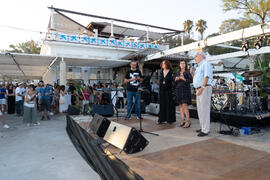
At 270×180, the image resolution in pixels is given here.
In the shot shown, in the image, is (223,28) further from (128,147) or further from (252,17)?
(128,147)

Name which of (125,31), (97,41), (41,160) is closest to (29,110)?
(41,160)

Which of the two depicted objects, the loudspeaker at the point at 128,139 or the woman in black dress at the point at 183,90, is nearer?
the loudspeaker at the point at 128,139

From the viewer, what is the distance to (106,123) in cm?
338

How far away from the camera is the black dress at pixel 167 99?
437 centimetres

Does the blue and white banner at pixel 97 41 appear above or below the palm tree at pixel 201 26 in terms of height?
below

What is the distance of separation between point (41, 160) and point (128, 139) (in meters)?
1.61

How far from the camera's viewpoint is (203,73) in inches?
135

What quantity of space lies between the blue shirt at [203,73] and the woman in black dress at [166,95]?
3.20 ft

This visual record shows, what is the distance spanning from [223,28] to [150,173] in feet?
107

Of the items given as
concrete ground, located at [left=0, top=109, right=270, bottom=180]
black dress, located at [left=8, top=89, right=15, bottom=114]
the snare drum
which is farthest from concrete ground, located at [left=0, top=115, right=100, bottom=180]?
black dress, located at [left=8, top=89, right=15, bottom=114]

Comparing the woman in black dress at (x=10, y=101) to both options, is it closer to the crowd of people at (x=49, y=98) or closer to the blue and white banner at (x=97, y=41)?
the crowd of people at (x=49, y=98)

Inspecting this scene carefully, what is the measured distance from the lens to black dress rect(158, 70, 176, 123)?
14.3 feet

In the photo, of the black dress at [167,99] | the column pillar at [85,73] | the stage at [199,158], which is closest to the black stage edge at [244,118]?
the stage at [199,158]

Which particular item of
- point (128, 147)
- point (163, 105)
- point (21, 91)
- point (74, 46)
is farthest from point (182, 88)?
point (74, 46)
